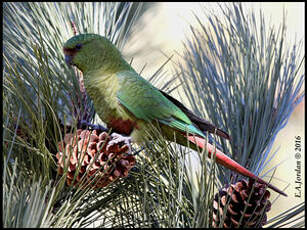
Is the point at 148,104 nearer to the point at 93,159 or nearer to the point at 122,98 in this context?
the point at 122,98

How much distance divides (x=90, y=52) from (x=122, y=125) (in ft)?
0.58

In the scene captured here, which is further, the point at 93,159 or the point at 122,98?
the point at 122,98

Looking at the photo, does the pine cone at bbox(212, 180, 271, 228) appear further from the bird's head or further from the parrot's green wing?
the bird's head

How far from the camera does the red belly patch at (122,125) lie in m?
0.90

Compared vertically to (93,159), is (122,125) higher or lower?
higher

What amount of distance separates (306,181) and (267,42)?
1.09ft

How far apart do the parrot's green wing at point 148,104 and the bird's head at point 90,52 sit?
5 cm

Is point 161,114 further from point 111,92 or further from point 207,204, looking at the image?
point 207,204

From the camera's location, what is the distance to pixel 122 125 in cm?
92

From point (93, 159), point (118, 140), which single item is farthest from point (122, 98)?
point (93, 159)

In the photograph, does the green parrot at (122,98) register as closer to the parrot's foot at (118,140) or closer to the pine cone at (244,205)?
the parrot's foot at (118,140)

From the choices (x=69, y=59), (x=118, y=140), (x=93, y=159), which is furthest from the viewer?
(x=69, y=59)

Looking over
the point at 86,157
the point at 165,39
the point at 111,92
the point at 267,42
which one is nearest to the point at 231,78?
the point at 267,42

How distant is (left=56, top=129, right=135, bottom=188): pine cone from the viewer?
0.65m
